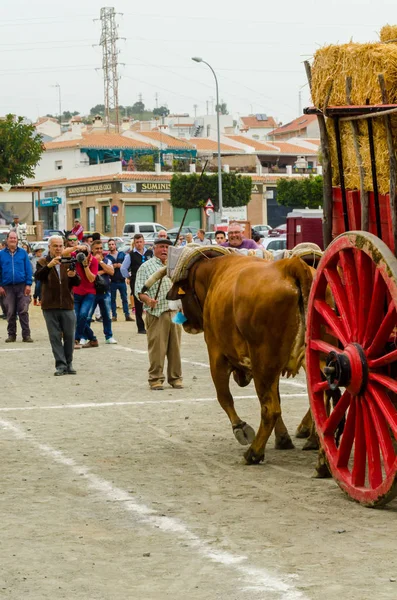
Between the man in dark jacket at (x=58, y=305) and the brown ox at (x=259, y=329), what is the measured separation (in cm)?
650

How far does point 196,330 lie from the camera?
10.3m

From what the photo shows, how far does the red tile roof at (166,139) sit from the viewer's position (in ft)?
283

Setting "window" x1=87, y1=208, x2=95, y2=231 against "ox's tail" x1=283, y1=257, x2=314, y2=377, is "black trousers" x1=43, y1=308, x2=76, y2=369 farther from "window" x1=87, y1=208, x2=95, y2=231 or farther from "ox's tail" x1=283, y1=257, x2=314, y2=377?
"window" x1=87, y1=208, x2=95, y2=231

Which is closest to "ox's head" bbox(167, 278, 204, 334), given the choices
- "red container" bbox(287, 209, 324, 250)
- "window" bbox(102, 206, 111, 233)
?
"red container" bbox(287, 209, 324, 250)

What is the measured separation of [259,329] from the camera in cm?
830

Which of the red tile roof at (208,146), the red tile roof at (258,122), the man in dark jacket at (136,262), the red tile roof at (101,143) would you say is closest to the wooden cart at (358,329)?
the man in dark jacket at (136,262)

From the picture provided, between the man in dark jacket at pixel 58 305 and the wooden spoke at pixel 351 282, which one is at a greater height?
the wooden spoke at pixel 351 282

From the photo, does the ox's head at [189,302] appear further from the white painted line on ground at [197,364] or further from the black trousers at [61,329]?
the black trousers at [61,329]

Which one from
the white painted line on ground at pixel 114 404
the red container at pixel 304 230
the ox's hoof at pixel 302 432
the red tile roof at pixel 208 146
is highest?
the red tile roof at pixel 208 146

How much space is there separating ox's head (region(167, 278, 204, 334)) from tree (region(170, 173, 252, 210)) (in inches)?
2274

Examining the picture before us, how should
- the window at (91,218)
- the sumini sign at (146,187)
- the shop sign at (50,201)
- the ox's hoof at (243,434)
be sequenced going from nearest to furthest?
the ox's hoof at (243,434) → the sumini sign at (146,187) → the window at (91,218) → the shop sign at (50,201)

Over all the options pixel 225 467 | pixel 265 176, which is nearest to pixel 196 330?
pixel 225 467

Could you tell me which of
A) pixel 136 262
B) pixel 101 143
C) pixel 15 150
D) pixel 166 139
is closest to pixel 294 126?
pixel 166 139

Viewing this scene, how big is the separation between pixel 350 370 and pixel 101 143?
78.0 m
